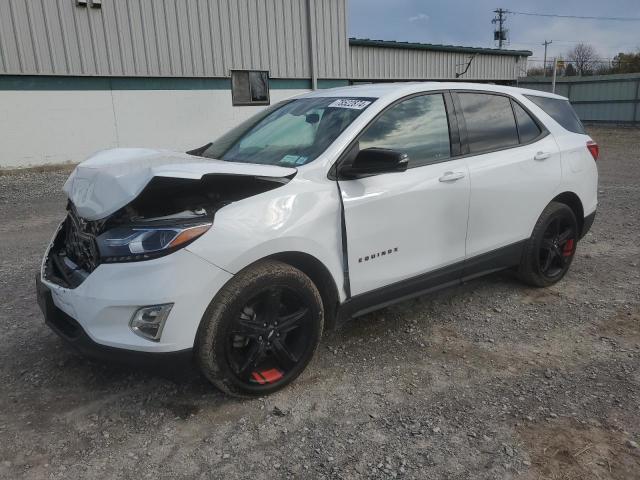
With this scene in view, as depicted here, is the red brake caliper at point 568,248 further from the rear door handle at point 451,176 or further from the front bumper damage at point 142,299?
the front bumper damage at point 142,299

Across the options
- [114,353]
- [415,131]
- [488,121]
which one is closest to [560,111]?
[488,121]

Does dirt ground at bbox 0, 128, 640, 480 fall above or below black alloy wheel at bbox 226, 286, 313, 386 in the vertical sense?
below

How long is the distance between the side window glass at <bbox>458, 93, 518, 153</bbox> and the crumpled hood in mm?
1558

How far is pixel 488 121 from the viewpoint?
3.95m

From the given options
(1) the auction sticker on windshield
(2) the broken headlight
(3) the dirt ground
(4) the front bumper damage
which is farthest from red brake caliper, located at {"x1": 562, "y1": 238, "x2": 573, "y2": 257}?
(2) the broken headlight

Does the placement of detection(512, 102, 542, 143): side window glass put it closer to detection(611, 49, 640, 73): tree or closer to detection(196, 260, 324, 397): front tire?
detection(196, 260, 324, 397): front tire

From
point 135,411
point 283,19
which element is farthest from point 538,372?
point 283,19

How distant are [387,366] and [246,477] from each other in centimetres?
123

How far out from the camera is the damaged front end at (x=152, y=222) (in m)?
2.51

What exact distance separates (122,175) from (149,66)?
1164 cm

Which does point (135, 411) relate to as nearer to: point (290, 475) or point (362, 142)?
point (290, 475)

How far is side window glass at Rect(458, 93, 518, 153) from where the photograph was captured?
3809mm

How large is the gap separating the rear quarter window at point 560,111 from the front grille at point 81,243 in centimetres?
355

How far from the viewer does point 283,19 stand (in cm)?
1526
